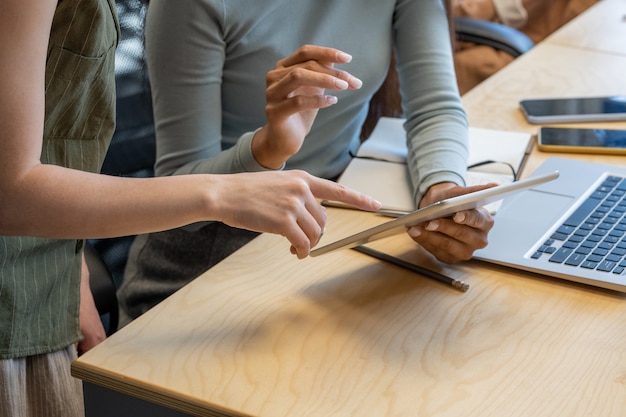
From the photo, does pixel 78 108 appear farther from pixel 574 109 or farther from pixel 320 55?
pixel 574 109

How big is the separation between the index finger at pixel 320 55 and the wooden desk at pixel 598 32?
1.06 meters

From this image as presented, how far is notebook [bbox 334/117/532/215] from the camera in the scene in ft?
4.00

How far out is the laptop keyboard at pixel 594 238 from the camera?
1.00 m

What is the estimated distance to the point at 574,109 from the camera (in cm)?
150

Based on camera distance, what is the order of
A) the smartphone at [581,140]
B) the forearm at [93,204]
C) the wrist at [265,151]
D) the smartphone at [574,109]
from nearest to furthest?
the forearm at [93,204] < the wrist at [265,151] < the smartphone at [581,140] < the smartphone at [574,109]

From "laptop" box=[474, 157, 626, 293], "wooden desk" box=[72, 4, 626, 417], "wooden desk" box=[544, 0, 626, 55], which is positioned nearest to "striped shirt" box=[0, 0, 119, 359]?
"wooden desk" box=[72, 4, 626, 417]

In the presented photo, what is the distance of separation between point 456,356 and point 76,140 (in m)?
0.47

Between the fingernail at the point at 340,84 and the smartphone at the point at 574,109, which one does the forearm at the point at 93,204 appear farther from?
the smartphone at the point at 574,109

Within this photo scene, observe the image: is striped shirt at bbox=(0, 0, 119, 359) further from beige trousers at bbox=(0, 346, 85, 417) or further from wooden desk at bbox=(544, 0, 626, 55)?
wooden desk at bbox=(544, 0, 626, 55)

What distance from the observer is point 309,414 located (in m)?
0.77

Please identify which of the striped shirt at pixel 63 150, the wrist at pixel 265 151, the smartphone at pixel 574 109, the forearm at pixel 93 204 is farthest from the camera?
the smartphone at pixel 574 109

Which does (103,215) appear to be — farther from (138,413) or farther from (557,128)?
(557,128)

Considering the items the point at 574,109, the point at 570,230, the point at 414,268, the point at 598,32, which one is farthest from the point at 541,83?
the point at 414,268

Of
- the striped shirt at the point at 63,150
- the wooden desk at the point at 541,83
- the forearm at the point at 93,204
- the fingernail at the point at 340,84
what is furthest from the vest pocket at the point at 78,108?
the wooden desk at the point at 541,83
